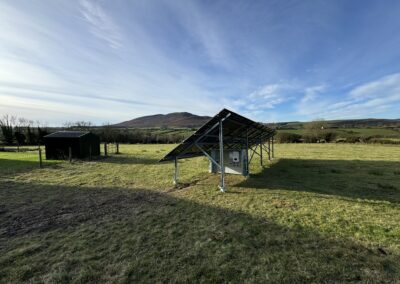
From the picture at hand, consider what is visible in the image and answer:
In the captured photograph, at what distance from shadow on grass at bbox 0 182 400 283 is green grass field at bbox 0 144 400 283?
2cm

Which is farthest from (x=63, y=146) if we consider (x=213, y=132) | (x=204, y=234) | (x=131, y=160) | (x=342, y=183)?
(x=342, y=183)

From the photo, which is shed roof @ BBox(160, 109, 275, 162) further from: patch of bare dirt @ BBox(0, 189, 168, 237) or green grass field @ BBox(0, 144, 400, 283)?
patch of bare dirt @ BBox(0, 189, 168, 237)

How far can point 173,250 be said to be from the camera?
153 inches

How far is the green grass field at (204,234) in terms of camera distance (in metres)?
3.25

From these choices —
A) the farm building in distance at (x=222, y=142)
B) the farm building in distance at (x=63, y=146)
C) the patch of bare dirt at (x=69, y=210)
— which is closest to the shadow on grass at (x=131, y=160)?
the farm building in distance at (x=63, y=146)

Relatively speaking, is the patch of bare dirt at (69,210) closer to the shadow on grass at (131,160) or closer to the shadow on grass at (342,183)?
the shadow on grass at (342,183)

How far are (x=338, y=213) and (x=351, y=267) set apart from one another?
2.67 m

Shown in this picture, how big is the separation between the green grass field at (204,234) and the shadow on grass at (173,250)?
0.02 metres

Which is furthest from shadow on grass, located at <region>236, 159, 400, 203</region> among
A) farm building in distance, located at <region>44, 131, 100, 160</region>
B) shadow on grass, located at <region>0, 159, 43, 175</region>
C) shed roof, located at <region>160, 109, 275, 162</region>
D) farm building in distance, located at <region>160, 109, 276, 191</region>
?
farm building in distance, located at <region>44, 131, 100, 160</region>

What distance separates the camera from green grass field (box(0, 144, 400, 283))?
325cm

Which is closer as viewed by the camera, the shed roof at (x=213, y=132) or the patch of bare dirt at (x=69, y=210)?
the patch of bare dirt at (x=69, y=210)

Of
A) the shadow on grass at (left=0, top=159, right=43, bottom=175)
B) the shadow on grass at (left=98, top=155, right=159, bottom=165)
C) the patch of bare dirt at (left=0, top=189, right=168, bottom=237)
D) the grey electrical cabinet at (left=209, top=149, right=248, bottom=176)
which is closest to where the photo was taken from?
the patch of bare dirt at (left=0, top=189, right=168, bottom=237)

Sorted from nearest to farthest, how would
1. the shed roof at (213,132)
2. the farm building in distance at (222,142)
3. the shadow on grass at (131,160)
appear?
1. the shed roof at (213,132)
2. the farm building in distance at (222,142)
3. the shadow on grass at (131,160)

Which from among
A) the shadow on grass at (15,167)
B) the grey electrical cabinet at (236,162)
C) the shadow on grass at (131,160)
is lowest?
the shadow on grass at (131,160)
